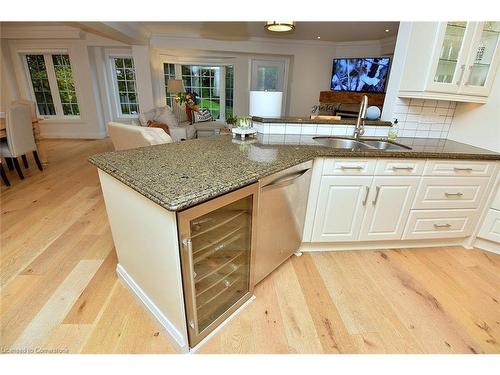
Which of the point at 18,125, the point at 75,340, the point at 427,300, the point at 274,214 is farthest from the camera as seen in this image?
the point at 18,125

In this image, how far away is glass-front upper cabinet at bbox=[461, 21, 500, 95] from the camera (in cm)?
180

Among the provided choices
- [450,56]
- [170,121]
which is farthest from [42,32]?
[450,56]

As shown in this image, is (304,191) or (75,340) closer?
(75,340)

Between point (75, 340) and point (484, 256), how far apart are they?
2938 millimetres

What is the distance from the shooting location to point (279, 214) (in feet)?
4.91

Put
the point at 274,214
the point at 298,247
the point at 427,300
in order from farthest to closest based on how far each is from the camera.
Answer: the point at 298,247 < the point at 427,300 < the point at 274,214

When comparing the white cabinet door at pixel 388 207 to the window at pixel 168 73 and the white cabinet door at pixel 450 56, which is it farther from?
the window at pixel 168 73

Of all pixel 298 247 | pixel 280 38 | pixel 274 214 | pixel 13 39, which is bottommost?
pixel 298 247

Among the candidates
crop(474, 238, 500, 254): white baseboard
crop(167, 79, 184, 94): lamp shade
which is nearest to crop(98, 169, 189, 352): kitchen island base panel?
crop(474, 238, 500, 254): white baseboard

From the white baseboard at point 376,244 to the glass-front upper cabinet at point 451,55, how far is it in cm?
124

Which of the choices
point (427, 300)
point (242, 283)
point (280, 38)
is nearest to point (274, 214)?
point (242, 283)

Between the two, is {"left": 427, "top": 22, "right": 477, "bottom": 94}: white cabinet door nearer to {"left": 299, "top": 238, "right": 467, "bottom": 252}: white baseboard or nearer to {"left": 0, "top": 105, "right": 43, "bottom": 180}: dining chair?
{"left": 299, "top": 238, "right": 467, "bottom": 252}: white baseboard

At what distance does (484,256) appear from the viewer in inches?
80.9
